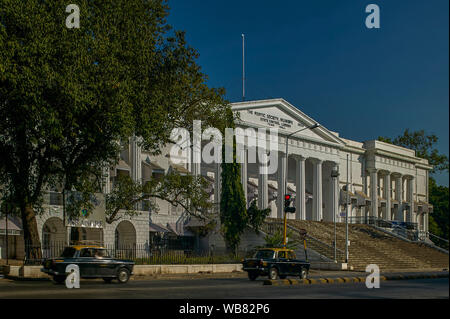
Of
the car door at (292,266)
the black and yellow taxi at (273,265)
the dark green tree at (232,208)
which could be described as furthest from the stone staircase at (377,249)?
the black and yellow taxi at (273,265)

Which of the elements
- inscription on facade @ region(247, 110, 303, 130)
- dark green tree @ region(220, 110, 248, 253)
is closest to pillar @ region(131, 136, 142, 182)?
dark green tree @ region(220, 110, 248, 253)

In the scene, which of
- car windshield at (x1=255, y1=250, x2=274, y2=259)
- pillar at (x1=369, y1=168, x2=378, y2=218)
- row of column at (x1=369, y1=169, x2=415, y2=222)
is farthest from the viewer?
row of column at (x1=369, y1=169, x2=415, y2=222)

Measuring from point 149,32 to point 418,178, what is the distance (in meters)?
59.6

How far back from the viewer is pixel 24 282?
25.0 metres

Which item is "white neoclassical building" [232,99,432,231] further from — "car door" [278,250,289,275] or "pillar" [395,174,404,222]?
"car door" [278,250,289,275]

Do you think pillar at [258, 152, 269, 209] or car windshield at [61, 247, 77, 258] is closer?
car windshield at [61, 247, 77, 258]

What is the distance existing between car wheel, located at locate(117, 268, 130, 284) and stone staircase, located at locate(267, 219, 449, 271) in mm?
21641

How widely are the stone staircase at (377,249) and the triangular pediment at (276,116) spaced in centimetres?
871

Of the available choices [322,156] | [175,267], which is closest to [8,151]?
[175,267]

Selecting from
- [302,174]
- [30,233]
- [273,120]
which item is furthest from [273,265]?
[302,174]

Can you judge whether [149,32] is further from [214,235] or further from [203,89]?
[214,235]

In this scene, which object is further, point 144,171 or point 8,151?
point 144,171

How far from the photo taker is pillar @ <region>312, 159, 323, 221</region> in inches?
2359

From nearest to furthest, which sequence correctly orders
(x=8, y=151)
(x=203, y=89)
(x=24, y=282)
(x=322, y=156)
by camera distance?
1. (x=24, y=282)
2. (x=8, y=151)
3. (x=203, y=89)
4. (x=322, y=156)
